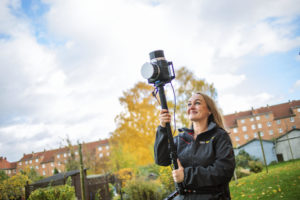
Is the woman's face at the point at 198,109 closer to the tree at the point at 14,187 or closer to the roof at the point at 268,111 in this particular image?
the tree at the point at 14,187

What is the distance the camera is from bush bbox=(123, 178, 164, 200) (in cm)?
785

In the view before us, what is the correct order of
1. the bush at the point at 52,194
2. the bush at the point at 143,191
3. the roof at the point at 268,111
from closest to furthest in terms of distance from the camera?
the bush at the point at 52,194 → the bush at the point at 143,191 → the roof at the point at 268,111

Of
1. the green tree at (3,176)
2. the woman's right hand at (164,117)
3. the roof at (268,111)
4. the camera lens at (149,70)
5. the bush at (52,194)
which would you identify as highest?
the roof at (268,111)

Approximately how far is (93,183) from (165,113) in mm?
13557

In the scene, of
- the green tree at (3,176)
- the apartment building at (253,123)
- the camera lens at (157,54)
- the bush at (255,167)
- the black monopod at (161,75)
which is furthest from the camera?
the apartment building at (253,123)

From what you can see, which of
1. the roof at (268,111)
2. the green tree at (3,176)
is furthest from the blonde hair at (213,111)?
the roof at (268,111)

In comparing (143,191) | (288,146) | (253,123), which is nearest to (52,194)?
(143,191)

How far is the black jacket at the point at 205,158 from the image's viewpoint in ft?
5.02

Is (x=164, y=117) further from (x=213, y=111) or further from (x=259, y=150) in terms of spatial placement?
(x=259, y=150)

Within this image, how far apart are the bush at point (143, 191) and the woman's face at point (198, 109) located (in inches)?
266

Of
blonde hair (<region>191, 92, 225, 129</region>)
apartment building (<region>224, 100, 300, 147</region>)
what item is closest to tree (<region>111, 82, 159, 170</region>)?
blonde hair (<region>191, 92, 225, 129</region>)

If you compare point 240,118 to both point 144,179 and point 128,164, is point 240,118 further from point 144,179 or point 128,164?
point 144,179

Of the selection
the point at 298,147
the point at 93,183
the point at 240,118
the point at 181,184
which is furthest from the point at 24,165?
the point at 240,118

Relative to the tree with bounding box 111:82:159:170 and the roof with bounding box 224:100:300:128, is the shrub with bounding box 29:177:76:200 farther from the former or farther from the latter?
the roof with bounding box 224:100:300:128
